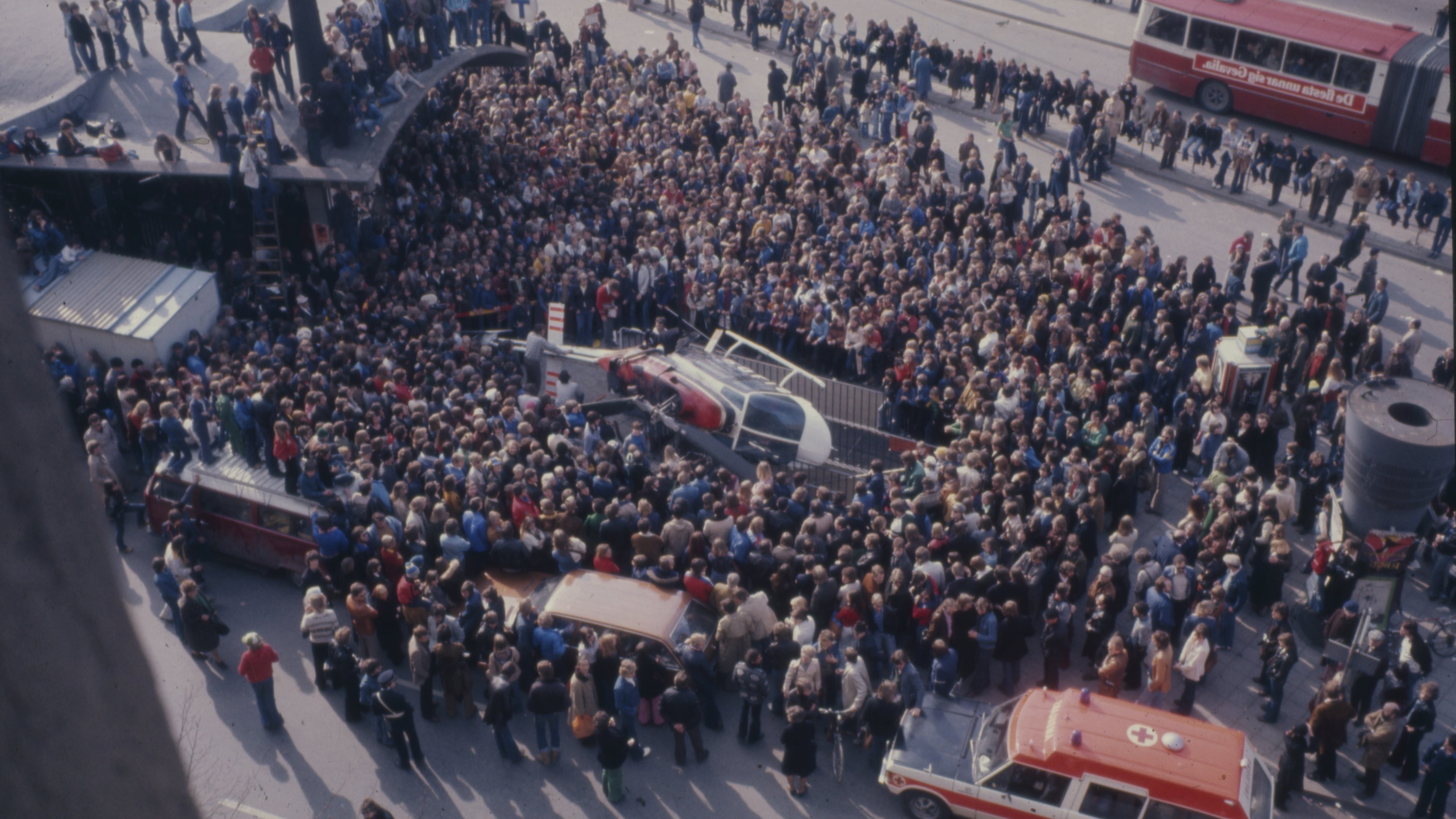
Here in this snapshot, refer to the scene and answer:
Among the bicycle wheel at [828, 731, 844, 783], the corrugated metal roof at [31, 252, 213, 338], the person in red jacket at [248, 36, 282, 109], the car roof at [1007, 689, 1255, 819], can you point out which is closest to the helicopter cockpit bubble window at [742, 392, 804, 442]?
the bicycle wheel at [828, 731, 844, 783]

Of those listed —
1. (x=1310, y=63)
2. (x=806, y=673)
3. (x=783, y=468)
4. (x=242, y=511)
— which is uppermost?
(x=1310, y=63)

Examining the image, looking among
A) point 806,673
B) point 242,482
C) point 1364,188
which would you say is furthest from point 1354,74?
point 242,482

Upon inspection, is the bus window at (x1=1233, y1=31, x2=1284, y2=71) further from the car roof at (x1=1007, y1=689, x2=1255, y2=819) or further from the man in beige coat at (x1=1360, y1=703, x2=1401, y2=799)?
the car roof at (x1=1007, y1=689, x2=1255, y2=819)

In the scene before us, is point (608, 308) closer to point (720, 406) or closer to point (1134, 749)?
point (720, 406)

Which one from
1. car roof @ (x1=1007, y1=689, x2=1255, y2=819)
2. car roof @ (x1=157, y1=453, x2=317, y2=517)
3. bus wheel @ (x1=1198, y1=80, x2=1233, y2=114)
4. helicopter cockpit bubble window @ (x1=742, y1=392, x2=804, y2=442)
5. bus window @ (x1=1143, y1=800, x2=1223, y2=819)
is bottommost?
car roof @ (x1=157, y1=453, x2=317, y2=517)

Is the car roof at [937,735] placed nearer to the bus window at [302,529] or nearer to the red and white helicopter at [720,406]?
the red and white helicopter at [720,406]

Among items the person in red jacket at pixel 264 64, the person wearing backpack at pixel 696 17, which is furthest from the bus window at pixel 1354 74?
the person in red jacket at pixel 264 64
